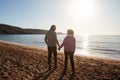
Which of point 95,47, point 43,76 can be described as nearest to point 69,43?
point 43,76

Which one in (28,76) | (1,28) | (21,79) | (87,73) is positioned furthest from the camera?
(1,28)

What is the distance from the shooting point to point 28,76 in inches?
288

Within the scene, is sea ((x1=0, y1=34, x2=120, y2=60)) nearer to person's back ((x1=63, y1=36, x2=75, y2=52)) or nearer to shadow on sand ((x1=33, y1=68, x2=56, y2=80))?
person's back ((x1=63, y1=36, x2=75, y2=52))

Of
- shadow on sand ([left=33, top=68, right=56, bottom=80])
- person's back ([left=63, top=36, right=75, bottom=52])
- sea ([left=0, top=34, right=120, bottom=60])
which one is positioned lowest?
sea ([left=0, top=34, right=120, bottom=60])

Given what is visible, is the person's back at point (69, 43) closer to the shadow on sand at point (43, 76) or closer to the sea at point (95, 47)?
the shadow on sand at point (43, 76)

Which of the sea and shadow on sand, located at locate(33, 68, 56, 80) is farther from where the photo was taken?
the sea

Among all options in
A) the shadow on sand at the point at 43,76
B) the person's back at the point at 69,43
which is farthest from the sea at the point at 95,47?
the shadow on sand at the point at 43,76

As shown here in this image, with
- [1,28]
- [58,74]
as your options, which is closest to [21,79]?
[58,74]

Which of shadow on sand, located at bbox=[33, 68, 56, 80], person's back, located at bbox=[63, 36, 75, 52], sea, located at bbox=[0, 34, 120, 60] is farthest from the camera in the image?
sea, located at bbox=[0, 34, 120, 60]

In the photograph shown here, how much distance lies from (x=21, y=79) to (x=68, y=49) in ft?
8.58

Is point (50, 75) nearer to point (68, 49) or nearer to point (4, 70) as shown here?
point (68, 49)

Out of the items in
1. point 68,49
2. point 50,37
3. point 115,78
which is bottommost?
point 115,78

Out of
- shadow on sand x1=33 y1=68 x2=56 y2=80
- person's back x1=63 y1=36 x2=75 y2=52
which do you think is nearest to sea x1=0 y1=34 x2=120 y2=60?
person's back x1=63 y1=36 x2=75 y2=52

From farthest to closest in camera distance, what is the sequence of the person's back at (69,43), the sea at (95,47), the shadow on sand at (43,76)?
the sea at (95,47) < the person's back at (69,43) < the shadow on sand at (43,76)
